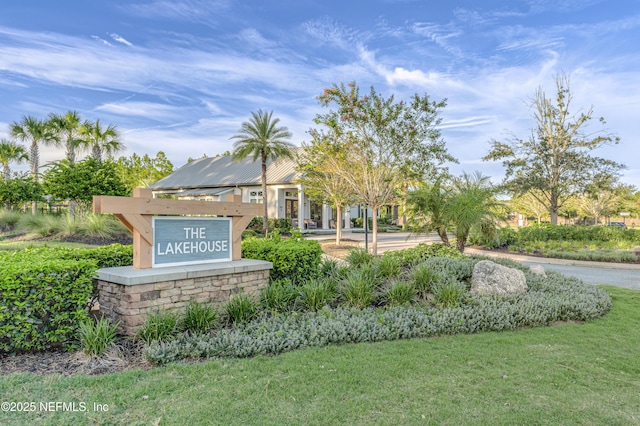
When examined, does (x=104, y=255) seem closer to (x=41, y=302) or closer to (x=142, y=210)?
(x=142, y=210)

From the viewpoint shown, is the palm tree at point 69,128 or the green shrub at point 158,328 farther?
the palm tree at point 69,128

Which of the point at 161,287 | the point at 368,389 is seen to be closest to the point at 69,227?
the point at 161,287

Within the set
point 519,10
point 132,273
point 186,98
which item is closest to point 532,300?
point 132,273

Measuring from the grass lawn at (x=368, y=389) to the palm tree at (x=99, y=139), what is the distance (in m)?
27.9

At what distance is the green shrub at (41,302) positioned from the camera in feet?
11.5

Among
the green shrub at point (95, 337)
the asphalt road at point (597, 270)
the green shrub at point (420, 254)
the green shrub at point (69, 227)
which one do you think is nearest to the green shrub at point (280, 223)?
the green shrub at point (69, 227)

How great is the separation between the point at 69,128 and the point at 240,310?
27.5 metres

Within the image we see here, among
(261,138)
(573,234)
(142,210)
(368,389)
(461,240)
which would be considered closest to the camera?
(368,389)

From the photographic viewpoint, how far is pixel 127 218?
438 cm

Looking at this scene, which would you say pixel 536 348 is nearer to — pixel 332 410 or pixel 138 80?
pixel 332 410

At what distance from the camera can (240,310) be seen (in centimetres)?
465

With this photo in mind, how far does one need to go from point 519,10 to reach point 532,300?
7.40m

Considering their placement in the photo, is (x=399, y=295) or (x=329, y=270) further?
(x=329, y=270)

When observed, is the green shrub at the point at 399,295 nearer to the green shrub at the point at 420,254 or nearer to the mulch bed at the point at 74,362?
the green shrub at the point at 420,254
